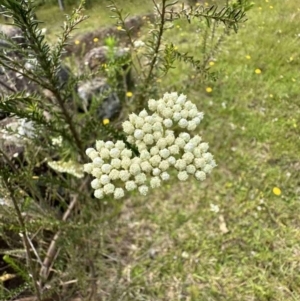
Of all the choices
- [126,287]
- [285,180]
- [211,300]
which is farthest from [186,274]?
[285,180]

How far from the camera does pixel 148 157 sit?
1116 millimetres

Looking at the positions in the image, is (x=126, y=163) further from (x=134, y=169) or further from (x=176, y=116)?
(x=176, y=116)

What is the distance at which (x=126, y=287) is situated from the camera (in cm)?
213

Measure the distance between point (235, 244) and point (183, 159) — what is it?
3.99 ft

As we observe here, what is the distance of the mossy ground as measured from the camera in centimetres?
205

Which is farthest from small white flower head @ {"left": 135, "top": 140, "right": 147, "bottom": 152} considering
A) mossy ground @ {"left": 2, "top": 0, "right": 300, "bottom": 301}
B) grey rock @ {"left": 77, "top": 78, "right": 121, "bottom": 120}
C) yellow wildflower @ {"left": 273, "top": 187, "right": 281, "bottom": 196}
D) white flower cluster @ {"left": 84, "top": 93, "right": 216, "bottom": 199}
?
grey rock @ {"left": 77, "top": 78, "right": 121, "bottom": 120}

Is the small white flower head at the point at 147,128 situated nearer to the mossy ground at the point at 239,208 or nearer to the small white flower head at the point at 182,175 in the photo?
the small white flower head at the point at 182,175

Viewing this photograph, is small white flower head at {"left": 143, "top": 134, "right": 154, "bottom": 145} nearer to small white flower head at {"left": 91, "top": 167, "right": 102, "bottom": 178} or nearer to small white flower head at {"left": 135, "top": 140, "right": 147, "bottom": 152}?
small white flower head at {"left": 135, "top": 140, "right": 147, "bottom": 152}

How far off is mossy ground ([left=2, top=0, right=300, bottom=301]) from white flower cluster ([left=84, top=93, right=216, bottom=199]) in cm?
103

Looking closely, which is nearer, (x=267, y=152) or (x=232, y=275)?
(x=232, y=275)

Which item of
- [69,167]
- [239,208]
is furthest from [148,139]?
[239,208]

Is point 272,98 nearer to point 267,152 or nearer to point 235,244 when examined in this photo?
point 267,152

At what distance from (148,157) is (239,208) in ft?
4.32

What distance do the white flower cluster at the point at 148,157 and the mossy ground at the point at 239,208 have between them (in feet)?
3.39
